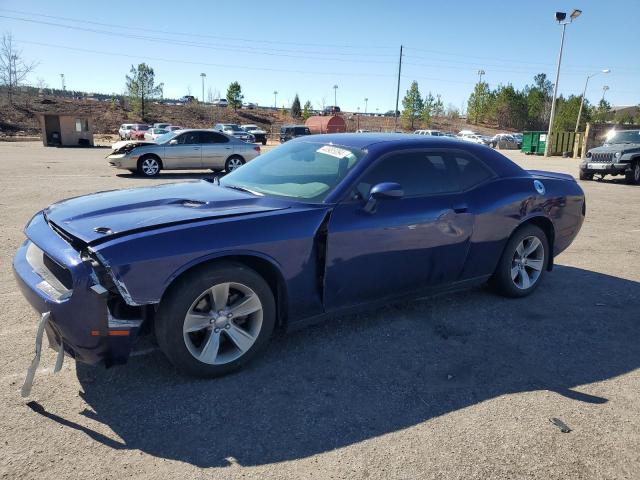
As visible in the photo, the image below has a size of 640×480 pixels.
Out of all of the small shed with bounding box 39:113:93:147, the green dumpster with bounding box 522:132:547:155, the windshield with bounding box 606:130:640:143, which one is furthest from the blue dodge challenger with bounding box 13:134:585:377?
the green dumpster with bounding box 522:132:547:155

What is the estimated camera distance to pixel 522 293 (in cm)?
475

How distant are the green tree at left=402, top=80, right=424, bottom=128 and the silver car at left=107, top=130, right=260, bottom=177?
6428 cm

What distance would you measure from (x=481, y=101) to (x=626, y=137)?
252ft

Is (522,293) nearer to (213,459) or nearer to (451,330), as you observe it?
(451,330)

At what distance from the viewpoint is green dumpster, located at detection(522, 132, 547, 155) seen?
35.3m

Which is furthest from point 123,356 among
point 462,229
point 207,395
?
point 462,229

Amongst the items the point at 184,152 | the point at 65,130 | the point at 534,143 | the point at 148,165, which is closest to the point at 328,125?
the point at 534,143

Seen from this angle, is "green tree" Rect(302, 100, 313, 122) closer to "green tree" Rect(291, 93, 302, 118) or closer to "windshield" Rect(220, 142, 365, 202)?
"green tree" Rect(291, 93, 302, 118)

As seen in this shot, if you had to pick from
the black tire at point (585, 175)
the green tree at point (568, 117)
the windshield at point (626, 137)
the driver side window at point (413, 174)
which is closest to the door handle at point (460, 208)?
the driver side window at point (413, 174)

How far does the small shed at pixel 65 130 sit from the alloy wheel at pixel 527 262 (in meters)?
32.2

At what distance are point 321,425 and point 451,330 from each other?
1.71m

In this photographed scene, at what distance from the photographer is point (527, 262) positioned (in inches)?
189

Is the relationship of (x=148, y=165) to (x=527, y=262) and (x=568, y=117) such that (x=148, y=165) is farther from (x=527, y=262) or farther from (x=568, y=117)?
(x=568, y=117)

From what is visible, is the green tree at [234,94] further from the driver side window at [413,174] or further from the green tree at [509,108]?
the driver side window at [413,174]
